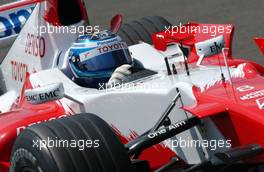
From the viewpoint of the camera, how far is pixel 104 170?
4715 mm

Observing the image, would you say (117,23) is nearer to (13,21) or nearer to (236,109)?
(13,21)

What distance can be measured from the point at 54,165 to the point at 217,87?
1.24 metres

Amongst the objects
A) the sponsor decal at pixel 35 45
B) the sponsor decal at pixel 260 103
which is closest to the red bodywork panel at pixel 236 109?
the sponsor decal at pixel 260 103

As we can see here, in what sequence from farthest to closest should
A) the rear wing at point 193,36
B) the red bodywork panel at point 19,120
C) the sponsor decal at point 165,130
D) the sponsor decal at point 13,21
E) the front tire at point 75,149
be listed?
the sponsor decal at point 13,21 < the rear wing at point 193,36 < the red bodywork panel at point 19,120 < the sponsor decal at point 165,130 < the front tire at point 75,149

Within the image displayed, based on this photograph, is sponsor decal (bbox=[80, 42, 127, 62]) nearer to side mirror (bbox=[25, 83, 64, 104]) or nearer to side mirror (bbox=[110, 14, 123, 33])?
side mirror (bbox=[25, 83, 64, 104])

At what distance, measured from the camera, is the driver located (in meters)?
5.90

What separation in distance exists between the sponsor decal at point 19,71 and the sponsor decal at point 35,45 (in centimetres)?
15

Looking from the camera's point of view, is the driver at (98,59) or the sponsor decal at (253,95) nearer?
the sponsor decal at (253,95)

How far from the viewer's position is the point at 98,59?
590 cm

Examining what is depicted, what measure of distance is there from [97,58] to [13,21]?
176cm

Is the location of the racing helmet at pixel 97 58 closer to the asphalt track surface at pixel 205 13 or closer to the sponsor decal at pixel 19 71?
the sponsor decal at pixel 19 71

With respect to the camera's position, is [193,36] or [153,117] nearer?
[153,117]

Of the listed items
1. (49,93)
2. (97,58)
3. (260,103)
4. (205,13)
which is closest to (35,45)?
(97,58)

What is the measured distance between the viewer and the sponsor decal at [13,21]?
7.36 m
